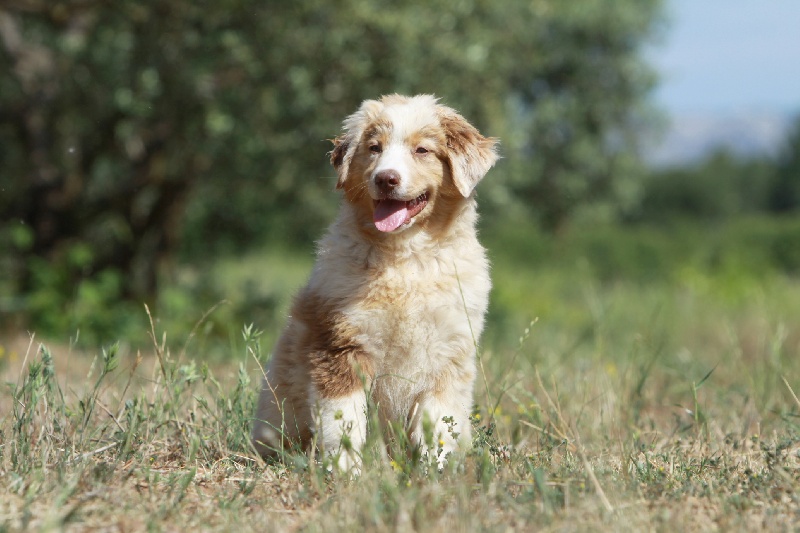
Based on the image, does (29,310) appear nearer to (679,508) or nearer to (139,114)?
(139,114)

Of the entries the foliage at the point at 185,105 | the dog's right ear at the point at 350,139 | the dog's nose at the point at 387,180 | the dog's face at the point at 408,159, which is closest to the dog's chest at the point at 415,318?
the dog's face at the point at 408,159

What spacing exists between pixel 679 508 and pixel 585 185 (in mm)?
21220

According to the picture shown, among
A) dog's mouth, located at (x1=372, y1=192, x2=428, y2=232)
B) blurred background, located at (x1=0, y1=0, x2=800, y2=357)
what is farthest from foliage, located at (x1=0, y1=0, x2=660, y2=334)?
dog's mouth, located at (x1=372, y1=192, x2=428, y2=232)

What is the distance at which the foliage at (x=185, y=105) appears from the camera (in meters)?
8.74

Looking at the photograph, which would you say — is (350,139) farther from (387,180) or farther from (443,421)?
(443,421)

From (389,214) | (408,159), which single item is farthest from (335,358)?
(408,159)

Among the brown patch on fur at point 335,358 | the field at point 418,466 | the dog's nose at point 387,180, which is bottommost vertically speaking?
the field at point 418,466

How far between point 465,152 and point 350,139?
57 cm

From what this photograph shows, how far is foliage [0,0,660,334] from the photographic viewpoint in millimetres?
8742

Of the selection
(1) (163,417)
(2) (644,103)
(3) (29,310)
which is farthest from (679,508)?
(2) (644,103)

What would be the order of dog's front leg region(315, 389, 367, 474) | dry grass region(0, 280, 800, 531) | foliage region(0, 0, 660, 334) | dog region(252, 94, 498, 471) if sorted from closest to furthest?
dry grass region(0, 280, 800, 531) → dog's front leg region(315, 389, 367, 474) → dog region(252, 94, 498, 471) → foliage region(0, 0, 660, 334)

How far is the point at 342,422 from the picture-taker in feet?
12.3

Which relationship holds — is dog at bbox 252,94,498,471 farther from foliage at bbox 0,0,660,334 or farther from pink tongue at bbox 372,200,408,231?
foliage at bbox 0,0,660,334

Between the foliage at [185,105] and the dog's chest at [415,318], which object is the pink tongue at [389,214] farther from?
the foliage at [185,105]
